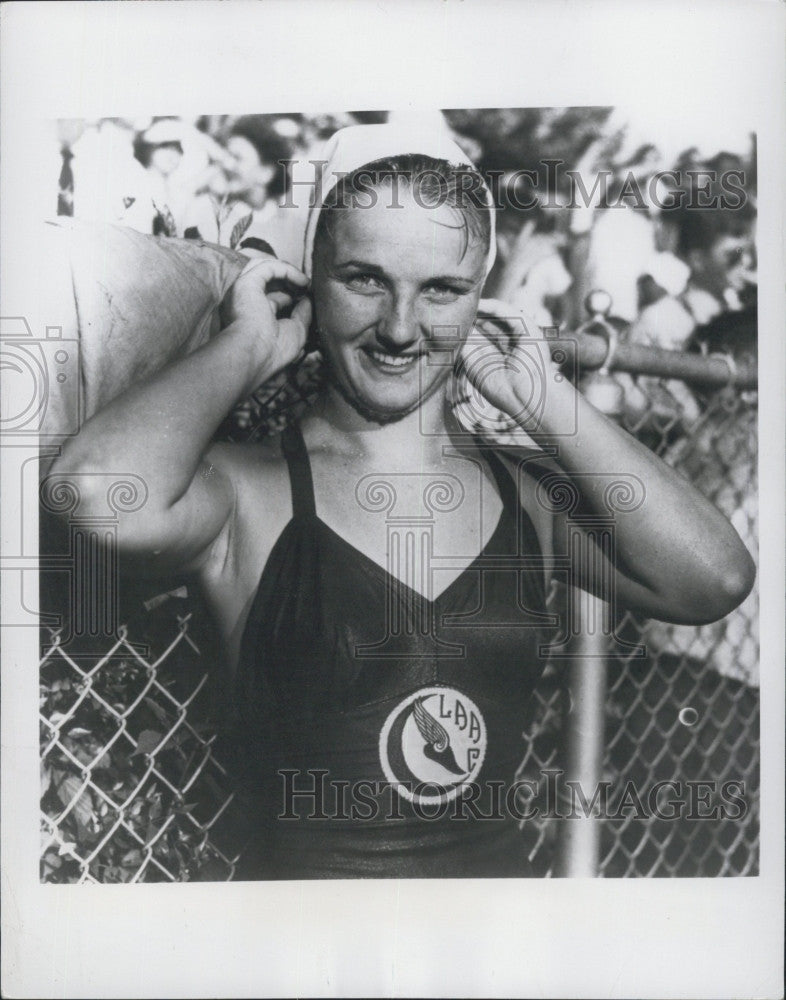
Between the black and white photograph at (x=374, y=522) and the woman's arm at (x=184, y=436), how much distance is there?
15 millimetres

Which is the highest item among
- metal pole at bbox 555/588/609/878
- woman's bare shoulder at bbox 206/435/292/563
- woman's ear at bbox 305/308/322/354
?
woman's ear at bbox 305/308/322/354

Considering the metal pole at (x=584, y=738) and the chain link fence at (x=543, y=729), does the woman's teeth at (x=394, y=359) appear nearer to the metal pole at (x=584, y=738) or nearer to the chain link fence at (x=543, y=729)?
the chain link fence at (x=543, y=729)

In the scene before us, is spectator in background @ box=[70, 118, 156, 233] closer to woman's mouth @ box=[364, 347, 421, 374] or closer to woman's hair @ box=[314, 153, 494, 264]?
woman's hair @ box=[314, 153, 494, 264]

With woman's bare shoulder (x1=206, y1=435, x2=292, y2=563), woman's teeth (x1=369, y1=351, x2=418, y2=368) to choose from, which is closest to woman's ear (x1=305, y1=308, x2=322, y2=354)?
woman's teeth (x1=369, y1=351, x2=418, y2=368)

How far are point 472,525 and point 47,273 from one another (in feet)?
3.27

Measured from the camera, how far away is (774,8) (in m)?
2.29

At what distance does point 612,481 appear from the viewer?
2.25 m

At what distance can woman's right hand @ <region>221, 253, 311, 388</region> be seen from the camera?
222cm

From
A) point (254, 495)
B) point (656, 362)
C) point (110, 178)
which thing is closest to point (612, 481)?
point (656, 362)

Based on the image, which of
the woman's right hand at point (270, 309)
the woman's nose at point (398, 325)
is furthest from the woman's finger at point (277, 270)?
the woman's nose at point (398, 325)

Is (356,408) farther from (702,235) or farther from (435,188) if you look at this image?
(702,235)

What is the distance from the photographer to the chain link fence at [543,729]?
2246mm

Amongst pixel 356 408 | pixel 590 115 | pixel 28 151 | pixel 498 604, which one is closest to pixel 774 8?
pixel 590 115

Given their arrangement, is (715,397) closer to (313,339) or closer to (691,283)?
(691,283)
